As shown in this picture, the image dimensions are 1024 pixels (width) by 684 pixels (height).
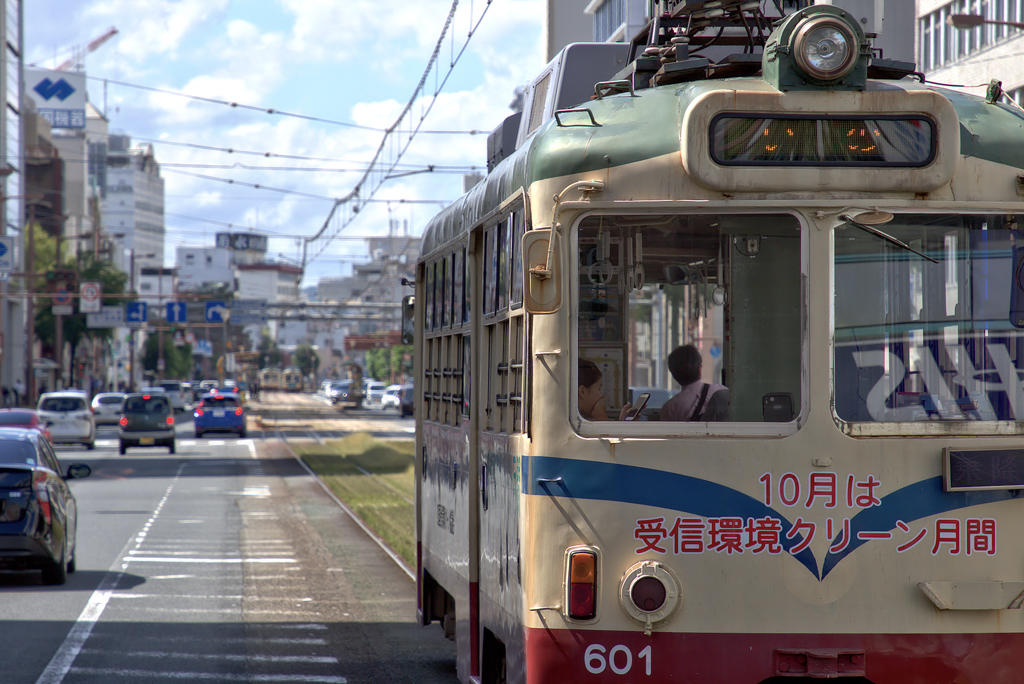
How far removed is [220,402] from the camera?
161 ft

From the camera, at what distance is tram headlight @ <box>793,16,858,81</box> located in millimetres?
5016

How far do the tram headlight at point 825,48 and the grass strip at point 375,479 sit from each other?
1017 centimetres

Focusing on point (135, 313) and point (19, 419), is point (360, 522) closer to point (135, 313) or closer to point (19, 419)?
point (19, 419)

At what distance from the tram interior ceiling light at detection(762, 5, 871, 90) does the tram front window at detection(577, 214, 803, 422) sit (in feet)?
1.69

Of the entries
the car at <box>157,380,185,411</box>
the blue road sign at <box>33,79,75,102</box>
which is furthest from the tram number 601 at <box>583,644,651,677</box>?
the blue road sign at <box>33,79,75,102</box>

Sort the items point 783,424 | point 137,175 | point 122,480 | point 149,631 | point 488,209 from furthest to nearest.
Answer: point 137,175
point 122,480
point 149,631
point 488,209
point 783,424

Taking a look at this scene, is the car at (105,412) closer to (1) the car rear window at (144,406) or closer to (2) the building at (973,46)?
(1) the car rear window at (144,406)

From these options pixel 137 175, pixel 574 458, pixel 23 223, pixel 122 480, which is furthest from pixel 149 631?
pixel 137 175

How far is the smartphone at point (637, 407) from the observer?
520cm

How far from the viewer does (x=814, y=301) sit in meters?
5.06

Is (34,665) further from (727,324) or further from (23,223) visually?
(23,223)

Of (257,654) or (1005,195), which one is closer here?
(1005,195)

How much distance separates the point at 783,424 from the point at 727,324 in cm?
67

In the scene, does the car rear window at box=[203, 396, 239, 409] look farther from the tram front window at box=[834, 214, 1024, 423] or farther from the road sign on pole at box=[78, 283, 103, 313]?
the tram front window at box=[834, 214, 1024, 423]
